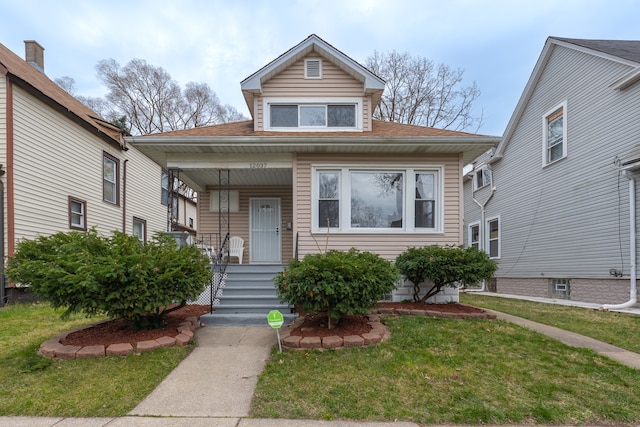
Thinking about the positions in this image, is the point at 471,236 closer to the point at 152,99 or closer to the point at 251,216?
the point at 251,216

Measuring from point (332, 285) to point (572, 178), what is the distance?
9035 millimetres

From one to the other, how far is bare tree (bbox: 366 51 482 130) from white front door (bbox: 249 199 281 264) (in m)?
11.8

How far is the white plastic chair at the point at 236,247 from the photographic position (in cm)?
877

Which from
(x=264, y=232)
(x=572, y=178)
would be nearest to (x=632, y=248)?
(x=572, y=178)

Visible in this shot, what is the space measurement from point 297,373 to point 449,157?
5.51 m

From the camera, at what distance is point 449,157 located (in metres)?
7.00

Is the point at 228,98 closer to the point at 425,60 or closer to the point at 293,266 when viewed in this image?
the point at 425,60

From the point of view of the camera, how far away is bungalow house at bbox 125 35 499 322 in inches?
262

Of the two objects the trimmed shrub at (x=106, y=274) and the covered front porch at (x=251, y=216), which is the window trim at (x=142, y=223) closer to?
the covered front porch at (x=251, y=216)

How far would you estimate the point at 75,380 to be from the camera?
3229 millimetres

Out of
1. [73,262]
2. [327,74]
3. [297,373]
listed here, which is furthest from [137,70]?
[297,373]

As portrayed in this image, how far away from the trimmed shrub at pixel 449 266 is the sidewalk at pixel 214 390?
1.40 meters

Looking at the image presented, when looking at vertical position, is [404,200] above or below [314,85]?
below

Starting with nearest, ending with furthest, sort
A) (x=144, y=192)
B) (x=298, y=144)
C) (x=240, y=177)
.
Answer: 1. (x=298, y=144)
2. (x=240, y=177)
3. (x=144, y=192)
